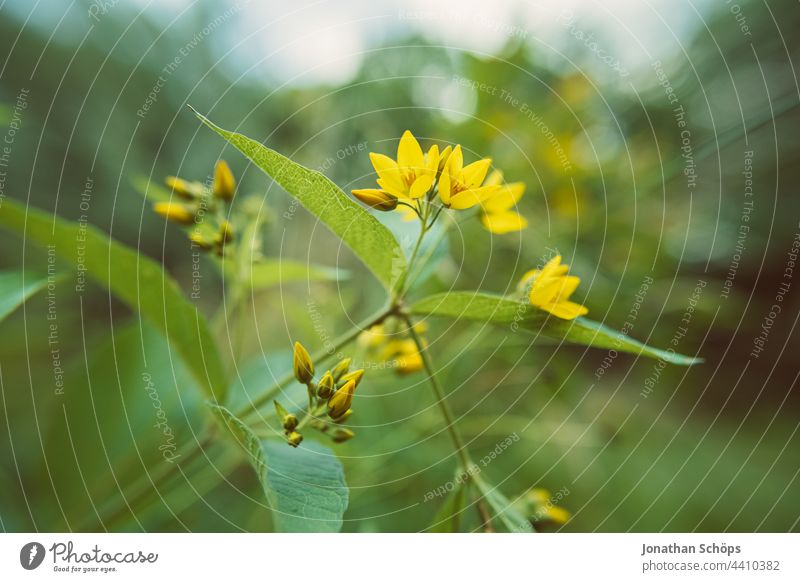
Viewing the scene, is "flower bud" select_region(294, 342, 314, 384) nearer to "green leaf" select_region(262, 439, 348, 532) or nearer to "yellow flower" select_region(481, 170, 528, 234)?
"green leaf" select_region(262, 439, 348, 532)

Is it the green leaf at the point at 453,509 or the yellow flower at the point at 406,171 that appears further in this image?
the green leaf at the point at 453,509

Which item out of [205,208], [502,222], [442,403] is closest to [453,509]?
[442,403]

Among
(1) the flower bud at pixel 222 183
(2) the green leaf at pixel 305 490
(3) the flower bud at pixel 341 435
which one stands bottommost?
(2) the green leaf at pixel 305 490

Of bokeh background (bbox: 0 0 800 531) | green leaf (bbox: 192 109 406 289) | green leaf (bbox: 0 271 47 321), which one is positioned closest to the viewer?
green leaf (bbox: 192 109 406 289)

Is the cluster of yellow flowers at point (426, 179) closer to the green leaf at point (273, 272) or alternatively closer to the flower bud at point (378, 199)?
the flower bud at point (378, 199)

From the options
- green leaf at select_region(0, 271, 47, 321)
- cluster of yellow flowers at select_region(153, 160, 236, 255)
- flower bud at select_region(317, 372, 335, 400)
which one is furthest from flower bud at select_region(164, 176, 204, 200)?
flower bud at select_region(317, 372, 335, 400)

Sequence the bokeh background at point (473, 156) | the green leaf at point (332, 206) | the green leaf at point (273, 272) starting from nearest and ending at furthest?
the green leaf at point (332, 206) → the green leaf at point (273, 272) → the bokeh background at point (473, 156)

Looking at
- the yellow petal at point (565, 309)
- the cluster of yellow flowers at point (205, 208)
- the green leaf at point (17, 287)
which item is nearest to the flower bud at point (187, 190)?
the cluster of yellow flowers at point (205, 208)
